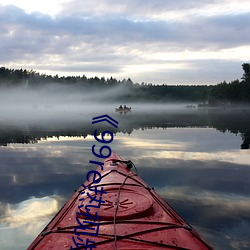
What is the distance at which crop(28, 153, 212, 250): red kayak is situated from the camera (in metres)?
4.44

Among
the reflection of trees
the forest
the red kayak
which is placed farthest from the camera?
the forest

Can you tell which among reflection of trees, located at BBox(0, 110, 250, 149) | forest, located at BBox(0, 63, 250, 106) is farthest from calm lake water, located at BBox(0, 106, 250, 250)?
forest, located at BBox(0, 63, 250, 106)

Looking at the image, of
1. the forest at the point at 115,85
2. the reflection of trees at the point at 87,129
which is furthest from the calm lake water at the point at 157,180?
the forest at the point at 115,85

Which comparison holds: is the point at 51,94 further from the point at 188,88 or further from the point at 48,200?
the point at 48,200

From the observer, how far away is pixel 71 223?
5273mm

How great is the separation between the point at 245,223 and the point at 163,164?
6599 millimetres

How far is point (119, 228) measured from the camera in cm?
486

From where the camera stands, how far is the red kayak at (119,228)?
444 cm

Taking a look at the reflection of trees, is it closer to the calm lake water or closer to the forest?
the calm lake water

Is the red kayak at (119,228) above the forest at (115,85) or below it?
below

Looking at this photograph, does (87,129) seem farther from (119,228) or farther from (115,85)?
(115,85)

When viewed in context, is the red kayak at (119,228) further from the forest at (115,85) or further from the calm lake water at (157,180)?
the forest at (115,85)

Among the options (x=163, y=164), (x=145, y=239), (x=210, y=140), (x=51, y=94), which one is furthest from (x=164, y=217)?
(x=51, y=94)

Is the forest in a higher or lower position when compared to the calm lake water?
higher
